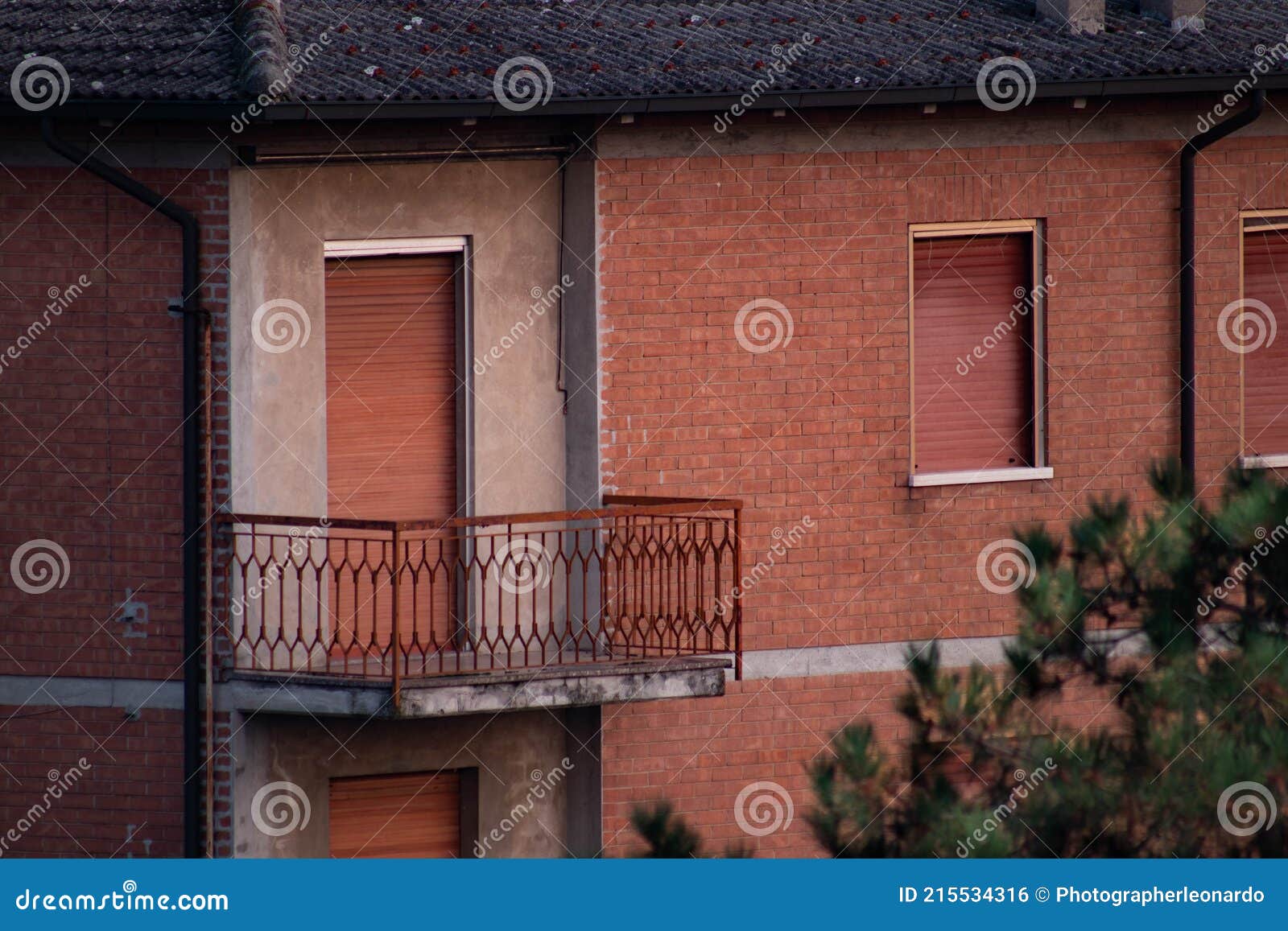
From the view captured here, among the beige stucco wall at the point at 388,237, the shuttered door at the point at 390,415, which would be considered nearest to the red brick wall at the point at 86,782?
the shuttered door at the point at 390,415

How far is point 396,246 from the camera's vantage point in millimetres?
14141

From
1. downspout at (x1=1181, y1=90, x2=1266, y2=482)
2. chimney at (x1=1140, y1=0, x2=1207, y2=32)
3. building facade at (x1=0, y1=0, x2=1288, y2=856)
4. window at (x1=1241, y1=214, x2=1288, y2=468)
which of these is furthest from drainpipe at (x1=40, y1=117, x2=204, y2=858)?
window at (x1=1241, y1=214, x2=1288, y2=468)

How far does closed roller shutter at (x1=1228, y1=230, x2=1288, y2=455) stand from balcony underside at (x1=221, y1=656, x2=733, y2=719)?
4492 millimetres

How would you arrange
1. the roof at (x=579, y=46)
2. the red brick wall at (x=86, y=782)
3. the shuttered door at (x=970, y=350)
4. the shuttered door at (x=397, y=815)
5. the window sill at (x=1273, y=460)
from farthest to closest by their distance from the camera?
1. the window sill at (x=1273, y=460)
2. the shuttered door at (x=970, y=350)
3. the shuttered door at (x=397, y=815)
4. the red brick wall at (x=86, y=782)
5. the roof at (x=579, y=46)

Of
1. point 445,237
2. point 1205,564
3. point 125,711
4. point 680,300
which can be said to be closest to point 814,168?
point 680,300

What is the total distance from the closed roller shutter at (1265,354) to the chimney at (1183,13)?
157 centimetres

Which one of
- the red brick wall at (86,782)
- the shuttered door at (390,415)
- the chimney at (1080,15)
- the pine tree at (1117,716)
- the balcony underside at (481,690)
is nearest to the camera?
the pine tree at (1117,716)

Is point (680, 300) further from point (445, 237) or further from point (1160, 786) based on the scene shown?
point (1160, 786)

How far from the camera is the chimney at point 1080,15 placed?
15141 mm

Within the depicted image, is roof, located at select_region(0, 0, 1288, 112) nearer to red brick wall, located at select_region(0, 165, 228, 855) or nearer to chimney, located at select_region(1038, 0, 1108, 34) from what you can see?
chimney, located at select_region(1038, 0, 1108, 34)

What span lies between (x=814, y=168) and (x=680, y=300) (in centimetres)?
129

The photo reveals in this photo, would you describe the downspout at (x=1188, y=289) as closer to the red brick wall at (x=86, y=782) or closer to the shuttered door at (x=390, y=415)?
the shuttered door at (x=390, y=415)

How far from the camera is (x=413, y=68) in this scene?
44.3 feet

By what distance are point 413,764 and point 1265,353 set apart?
673cm
